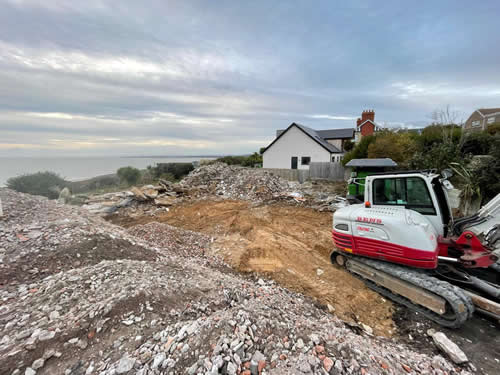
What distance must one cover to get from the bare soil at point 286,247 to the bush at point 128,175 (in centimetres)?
1226

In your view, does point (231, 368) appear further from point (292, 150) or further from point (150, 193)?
point (292, 150)

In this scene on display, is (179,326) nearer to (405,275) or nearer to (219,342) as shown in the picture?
(219,342)

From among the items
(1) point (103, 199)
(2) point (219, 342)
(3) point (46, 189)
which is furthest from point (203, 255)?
(3) point (46, 189)

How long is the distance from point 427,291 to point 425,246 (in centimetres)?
71

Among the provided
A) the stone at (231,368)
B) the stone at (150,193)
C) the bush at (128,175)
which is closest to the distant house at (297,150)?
the bush at (128,175)

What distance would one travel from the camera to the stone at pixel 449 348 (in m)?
2.71

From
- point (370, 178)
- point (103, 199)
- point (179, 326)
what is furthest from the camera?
point (103, 199)

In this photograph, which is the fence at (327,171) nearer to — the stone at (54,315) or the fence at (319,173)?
the fence at (319,173)

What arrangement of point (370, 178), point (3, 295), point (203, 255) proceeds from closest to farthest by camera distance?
point (3, 295) → point (370, 178) → point (203, 255)

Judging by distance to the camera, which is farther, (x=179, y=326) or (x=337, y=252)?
(x=337, y=252)

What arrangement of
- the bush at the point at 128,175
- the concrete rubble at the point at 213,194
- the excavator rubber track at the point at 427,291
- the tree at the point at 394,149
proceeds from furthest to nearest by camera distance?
the bush at the point at 128,175
the tree at the point at 394,149
the concrete rubble at the point at 213,194
the excavator rubber track at the point at 427,291

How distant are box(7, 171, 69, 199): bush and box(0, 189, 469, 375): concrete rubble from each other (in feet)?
39.6

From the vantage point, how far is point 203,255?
5.66m

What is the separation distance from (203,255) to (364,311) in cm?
365
